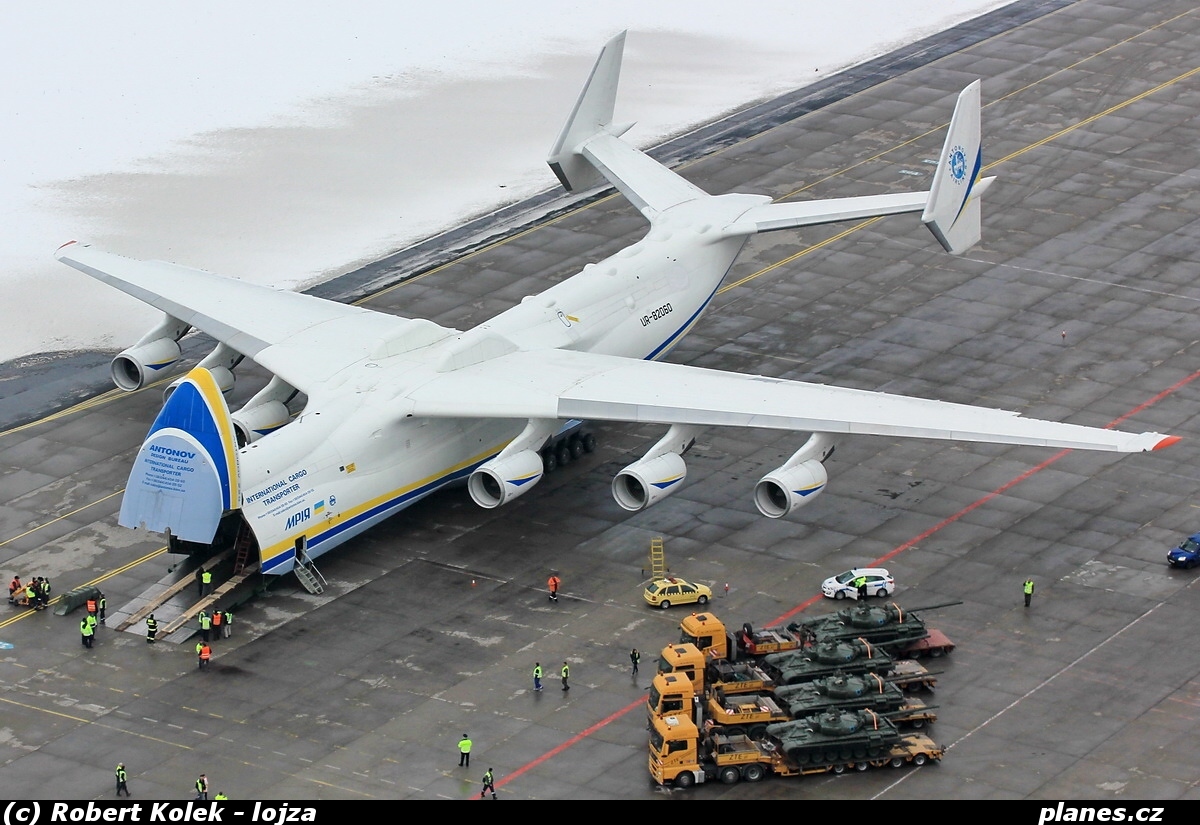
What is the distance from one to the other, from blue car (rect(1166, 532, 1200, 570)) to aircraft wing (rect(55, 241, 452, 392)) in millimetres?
26598

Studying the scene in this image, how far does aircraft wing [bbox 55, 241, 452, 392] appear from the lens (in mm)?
74250

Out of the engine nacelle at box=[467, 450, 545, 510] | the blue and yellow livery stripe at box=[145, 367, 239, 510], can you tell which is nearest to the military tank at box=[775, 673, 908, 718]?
the engine nacelle at box=[467, 450, 545, 510]

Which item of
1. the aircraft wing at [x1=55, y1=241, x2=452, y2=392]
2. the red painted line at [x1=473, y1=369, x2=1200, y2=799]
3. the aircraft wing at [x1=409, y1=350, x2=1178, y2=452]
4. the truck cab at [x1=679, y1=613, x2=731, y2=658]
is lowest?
the red painted line at [x1=473, y1=369, x2=1200, y2=799]

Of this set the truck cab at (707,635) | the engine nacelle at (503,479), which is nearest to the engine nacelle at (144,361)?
the engine nacelle at (503,479)

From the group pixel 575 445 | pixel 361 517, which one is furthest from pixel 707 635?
pixel 575 445

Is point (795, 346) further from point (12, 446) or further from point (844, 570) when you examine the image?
point (12, 446)

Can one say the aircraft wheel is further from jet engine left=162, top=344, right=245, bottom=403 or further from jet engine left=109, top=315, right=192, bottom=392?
jet engine left=109, top=315, right=192, bottom=392

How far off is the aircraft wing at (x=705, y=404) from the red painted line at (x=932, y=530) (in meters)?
4.51

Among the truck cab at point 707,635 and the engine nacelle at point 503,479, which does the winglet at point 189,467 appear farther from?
the truck cab at point 707,635

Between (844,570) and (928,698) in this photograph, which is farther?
(844,570)

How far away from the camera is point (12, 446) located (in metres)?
79.3

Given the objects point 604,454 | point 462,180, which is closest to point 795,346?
point 604,454

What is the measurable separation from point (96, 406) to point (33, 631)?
18690mm

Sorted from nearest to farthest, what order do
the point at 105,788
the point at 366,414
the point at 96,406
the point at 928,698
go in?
the point at 105,788 → the point at 928,698 → the point at 366,414 → the point at 96,406
